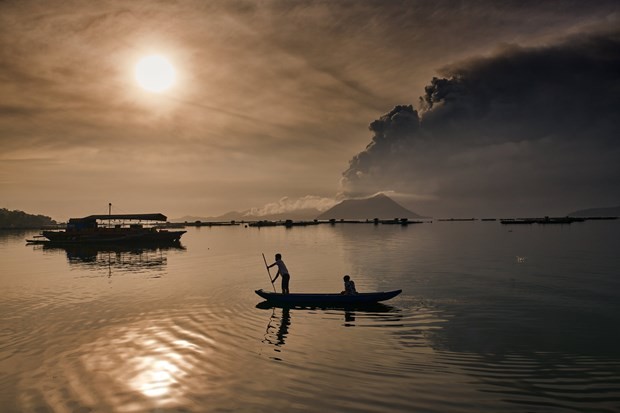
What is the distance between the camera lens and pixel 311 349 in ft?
50.8

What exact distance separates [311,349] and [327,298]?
733cm

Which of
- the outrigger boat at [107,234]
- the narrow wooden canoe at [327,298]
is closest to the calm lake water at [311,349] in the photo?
the narrow wooden canoe at [327,298]

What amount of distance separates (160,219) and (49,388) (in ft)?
238

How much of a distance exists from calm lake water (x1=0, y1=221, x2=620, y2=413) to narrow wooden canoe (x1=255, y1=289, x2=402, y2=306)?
0.64m

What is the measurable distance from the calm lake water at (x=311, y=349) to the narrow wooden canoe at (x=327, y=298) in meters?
0.64

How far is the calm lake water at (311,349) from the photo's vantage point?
10863 mm

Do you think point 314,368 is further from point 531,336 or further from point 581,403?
point 531,336

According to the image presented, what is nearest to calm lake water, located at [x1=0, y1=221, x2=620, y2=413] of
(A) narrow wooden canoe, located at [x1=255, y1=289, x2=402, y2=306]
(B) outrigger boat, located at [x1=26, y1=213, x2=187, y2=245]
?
(A) narrow wooden canoe, located at [x1=255, y1=289, x2=402, y2=306]

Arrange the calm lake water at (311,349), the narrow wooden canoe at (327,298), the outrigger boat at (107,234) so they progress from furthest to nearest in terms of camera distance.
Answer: the outrigger boat at (107,234)
the narrow wooden canoe at (327,298)
the calm lake water at (311,349)

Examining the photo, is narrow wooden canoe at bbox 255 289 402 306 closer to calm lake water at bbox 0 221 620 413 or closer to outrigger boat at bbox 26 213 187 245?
calm lake water at bbox 0 221 620 413

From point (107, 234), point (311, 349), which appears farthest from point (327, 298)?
point (107, 234)

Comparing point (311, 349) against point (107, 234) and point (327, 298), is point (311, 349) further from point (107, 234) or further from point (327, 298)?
point (107, 234)

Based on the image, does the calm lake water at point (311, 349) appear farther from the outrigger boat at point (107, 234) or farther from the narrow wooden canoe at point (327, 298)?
the outrigger boat at point (107, 234)

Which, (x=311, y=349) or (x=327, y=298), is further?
(x=327, y=298)
